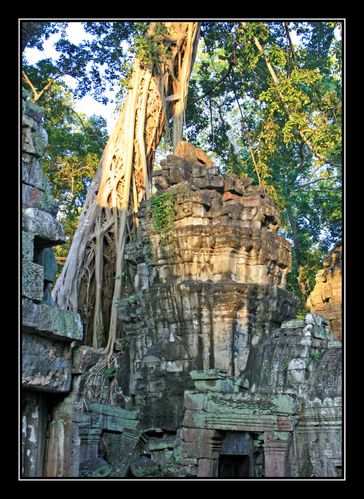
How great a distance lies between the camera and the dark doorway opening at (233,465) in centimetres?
987

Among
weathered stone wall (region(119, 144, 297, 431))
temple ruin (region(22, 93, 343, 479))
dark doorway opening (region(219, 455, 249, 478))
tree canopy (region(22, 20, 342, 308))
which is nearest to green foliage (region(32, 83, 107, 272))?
tree canopy (region(22, 20, 342, 308))

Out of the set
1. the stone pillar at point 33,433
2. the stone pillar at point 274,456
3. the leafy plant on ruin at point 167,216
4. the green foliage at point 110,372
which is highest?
the leafy plant on ruin at point 167,216

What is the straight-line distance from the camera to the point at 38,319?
570 centimetres

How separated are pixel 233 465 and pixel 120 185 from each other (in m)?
8.26

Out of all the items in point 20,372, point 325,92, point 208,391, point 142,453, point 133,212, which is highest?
point 325,92

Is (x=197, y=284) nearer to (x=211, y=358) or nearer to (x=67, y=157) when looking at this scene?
(x=211, y=358)

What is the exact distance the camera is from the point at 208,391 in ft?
30.5

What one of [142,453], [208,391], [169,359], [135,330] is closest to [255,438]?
[208,391]

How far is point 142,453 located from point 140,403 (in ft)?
4.65

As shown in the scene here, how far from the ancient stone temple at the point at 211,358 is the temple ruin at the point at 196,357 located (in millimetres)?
19

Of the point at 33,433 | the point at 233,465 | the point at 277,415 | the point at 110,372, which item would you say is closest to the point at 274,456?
the point at 277,415

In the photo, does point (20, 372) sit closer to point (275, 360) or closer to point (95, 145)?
point (275, 360)

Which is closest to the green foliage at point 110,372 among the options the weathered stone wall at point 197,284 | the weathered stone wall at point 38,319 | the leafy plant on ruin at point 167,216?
the weathered stone wall at point 197,284

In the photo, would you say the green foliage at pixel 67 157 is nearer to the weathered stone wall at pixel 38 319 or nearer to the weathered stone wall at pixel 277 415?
the weathered stone wall at pixel 277 415
